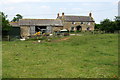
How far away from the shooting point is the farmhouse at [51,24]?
171 ft

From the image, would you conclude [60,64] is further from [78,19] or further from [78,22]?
[78,19]

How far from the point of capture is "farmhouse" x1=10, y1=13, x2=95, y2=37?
52250mm

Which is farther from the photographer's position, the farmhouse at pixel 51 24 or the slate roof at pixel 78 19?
the slate roof at pixel 78 19

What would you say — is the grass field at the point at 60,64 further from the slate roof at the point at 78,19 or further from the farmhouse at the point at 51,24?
the slate roof at the point at 78,19

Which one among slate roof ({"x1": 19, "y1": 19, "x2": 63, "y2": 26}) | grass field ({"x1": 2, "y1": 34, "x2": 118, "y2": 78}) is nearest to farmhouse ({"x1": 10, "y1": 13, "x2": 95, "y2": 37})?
slate roof ({"x1": 19, "y1": 19, "x2": 63, "y2": 26})

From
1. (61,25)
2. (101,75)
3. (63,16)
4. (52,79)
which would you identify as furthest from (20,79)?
(63,16)

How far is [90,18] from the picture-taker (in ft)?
195

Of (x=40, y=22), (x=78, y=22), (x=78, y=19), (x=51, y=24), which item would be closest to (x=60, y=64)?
(x=51, y=24)

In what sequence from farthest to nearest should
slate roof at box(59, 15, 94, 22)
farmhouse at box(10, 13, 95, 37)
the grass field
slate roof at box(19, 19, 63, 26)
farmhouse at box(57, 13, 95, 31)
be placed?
1. slate roof at box(59, 15, 94, 22)
2. farmhouse at box(57, 13, 95, 31)
3. slate roof at box(19, 19, 63, 26)
4. farmhouse at box(10, 13, 95, 37)
5. the grass field

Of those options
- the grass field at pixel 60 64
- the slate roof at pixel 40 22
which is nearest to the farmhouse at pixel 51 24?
the slate roof at pixel 40 22

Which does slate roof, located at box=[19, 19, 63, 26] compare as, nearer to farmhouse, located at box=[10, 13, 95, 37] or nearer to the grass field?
farmhouse, located at box=[10, 13, 95, 37]

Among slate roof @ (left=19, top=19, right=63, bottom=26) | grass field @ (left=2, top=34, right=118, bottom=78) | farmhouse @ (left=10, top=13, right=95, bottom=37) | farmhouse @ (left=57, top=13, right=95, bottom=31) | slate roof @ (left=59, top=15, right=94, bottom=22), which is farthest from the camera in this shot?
slate roof @ (left=59, top=15, right=94, bottom=22)

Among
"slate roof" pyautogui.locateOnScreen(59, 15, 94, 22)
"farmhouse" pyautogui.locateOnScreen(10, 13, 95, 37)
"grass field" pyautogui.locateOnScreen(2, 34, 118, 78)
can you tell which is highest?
"slate roof" pyautogui.locateOnScreen(59, 15, 94, 22)

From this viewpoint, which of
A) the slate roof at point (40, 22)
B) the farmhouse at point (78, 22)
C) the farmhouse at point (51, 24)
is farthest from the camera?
the farmhouse at point (78, 22)
